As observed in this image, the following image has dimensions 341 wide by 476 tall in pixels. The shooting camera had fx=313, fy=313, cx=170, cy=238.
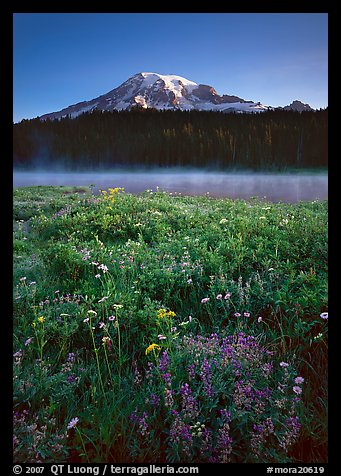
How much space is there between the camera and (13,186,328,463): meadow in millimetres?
1927

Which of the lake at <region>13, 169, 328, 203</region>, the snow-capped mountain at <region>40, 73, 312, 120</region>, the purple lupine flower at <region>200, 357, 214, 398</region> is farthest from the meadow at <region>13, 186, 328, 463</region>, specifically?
the snow-capped mountain at <region>40, 73, 312, 120</region>

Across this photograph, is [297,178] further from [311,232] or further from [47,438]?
[47,438]

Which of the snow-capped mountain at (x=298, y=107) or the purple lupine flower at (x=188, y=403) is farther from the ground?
the snow-capped mountain at (x=298, y=107)

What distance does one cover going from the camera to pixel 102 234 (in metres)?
3.91

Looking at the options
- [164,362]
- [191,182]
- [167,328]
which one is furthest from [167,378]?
[191,182]

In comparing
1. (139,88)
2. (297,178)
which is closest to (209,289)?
(297,178)

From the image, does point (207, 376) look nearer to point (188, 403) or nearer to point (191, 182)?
point (188, 403)

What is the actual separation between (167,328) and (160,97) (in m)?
2.12

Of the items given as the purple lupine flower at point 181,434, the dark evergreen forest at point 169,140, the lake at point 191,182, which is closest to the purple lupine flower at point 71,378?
the purple lupine flower at point 181,434

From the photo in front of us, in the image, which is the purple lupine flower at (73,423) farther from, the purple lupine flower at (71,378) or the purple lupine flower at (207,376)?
the purple lupine flower at (207,376)

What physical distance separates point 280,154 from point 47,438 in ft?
9.85

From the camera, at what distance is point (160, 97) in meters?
2.99

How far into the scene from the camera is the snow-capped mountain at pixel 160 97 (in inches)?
111

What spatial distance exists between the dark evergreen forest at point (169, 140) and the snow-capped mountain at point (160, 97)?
0.08 m
